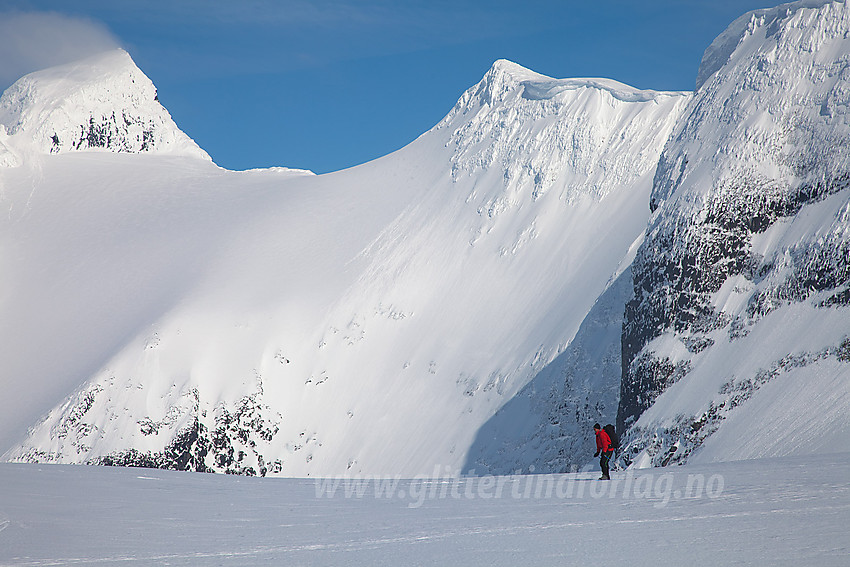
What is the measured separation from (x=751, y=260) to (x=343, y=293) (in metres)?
46.4

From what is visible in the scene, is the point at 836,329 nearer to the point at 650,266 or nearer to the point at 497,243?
the point at 650,266

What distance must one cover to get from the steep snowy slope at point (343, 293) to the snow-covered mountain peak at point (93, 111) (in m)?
49.3

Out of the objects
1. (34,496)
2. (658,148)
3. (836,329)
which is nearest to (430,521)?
(34,496)

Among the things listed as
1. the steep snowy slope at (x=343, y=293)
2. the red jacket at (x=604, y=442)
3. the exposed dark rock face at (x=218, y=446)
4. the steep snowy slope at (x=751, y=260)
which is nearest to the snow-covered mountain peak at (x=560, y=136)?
the steep snowy slope at (x=343, y=293)

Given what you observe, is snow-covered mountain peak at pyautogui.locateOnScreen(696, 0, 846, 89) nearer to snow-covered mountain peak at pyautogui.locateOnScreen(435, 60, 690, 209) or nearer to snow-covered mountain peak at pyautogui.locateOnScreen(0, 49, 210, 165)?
snow-covered mountain peak at pyautogui.locateOnScreen(435, 60, 690, 209)

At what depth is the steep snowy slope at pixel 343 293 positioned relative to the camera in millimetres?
71500

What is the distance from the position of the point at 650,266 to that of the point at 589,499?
3803 centimetres

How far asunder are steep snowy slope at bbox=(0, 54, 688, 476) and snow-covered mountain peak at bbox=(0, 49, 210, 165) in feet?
162

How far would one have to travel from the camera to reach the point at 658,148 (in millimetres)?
83938

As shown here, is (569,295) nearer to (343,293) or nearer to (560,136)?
(343,293)

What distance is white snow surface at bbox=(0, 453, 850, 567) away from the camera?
34.4 ft

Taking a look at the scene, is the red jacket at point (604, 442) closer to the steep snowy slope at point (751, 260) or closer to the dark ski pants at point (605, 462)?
the dark ski pants at point (605, 462)

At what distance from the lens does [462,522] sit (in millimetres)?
13766

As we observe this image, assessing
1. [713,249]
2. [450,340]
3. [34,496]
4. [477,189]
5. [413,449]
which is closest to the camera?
[34,496]
